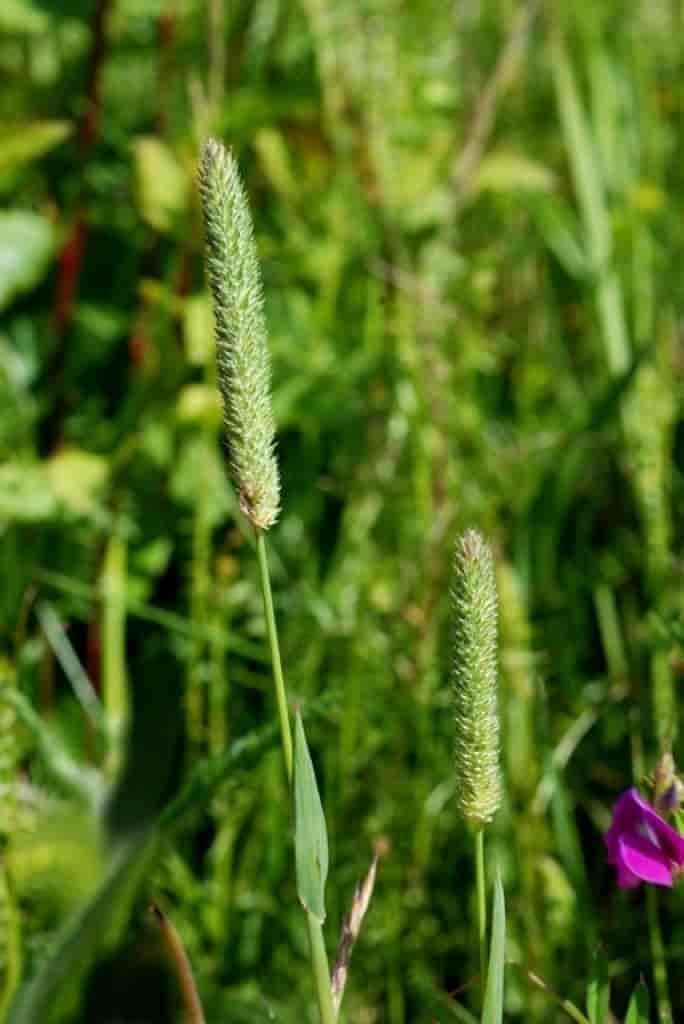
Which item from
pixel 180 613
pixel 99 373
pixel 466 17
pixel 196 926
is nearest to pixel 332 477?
pixel 180 613

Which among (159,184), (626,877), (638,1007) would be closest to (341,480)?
(159,184)

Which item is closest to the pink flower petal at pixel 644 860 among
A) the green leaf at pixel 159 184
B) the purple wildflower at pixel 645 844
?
the purple wildflower at pixel 645 844

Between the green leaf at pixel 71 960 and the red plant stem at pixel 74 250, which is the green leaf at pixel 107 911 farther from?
the red plant stem at pixel 74 250

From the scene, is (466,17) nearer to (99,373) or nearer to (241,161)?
(241,161)

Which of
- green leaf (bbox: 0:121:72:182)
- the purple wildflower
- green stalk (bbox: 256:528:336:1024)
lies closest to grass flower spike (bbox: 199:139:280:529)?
green stalk (bbox: 256:528:336:1024)

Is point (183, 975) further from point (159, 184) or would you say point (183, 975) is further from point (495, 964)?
point (159, 184)

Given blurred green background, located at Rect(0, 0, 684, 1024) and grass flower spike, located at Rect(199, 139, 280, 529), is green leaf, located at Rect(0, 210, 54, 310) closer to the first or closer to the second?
blurred green background, located at Rect(0, 0, 684, 1024)
